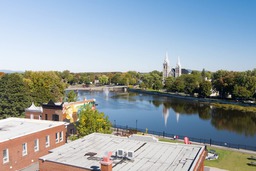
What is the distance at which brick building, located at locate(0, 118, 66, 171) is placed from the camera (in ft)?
80.0

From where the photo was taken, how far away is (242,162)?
96.3ft

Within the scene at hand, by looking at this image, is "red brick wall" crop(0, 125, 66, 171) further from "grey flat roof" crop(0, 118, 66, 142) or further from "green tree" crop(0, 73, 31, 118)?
"green tree" crop(0, 73, 31, 118)

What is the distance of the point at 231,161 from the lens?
2966 cm

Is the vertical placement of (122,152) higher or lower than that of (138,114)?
higher

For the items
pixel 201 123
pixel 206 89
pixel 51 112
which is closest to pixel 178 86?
pixel 206 89

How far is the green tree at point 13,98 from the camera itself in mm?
48500

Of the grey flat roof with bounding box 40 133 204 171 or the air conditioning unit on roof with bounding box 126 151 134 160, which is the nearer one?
the grey flat roof with bounding box 40 133 204 171

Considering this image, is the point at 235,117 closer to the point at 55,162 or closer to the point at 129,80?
the point at 55,162

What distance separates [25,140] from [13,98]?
25.9m

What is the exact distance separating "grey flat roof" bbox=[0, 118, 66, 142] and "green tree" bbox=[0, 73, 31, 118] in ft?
57.7

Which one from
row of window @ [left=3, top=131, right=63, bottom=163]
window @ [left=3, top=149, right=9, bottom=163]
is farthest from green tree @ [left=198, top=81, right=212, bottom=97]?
window @ [left=3, top=149, right=9, bottom=163]

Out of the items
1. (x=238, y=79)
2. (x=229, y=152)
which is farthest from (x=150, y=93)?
(x=229, y=152)

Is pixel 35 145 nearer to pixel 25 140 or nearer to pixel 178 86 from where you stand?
pixel 25 140

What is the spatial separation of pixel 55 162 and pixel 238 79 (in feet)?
319
